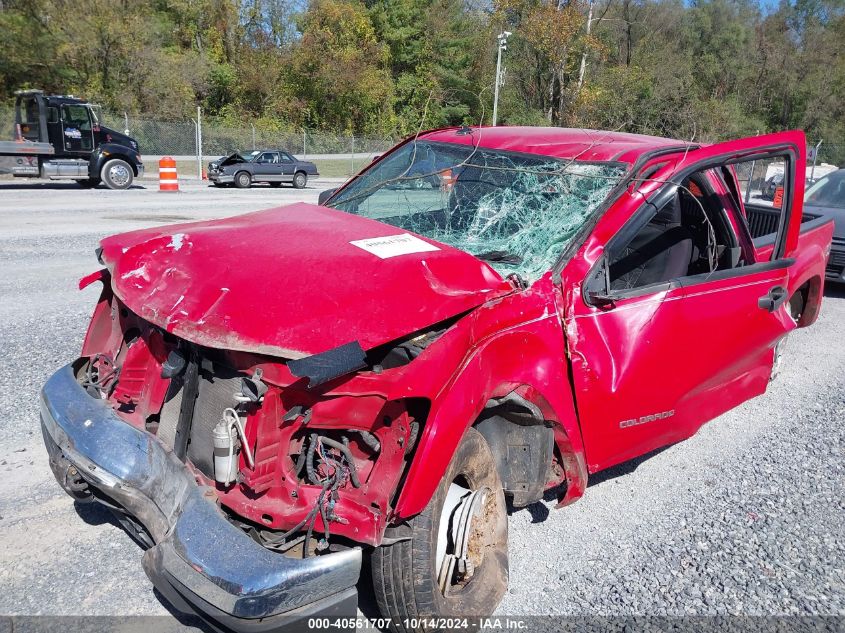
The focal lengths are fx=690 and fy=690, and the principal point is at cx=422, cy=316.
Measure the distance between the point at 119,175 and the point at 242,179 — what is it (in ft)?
19.2

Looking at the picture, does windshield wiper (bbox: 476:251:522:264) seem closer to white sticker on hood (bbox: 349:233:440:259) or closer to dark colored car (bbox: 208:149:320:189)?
white sticker on hood (bbox: 349:233:440:259)

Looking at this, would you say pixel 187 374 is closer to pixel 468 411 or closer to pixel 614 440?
pixel 468 411

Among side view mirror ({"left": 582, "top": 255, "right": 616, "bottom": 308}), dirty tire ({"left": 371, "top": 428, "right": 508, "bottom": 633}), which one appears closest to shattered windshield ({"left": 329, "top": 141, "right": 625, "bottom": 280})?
side view mirror ({"left": 582, "top": 255, "right": 616, "bottom": 308})

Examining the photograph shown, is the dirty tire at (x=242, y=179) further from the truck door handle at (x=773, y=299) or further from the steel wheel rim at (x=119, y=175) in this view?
the truck door handle at (x=773, y=299)

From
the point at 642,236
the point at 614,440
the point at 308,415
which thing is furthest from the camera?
the point at 642,236

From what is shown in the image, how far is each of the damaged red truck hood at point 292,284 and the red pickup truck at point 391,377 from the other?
0.03 ft

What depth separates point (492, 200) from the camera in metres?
3.68

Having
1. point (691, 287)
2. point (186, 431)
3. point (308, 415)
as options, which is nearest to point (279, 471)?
point (308, 415)

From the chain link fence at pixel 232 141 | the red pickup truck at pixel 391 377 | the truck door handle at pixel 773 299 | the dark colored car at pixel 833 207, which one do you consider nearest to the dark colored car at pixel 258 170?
the chain link fence at pixel 232 141

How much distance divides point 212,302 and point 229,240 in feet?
1.95

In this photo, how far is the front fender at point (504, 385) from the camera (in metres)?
2.23

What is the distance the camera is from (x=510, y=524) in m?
3.44

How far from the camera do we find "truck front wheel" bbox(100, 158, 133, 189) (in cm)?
1930

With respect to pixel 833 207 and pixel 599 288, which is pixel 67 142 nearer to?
pixel 833 207
